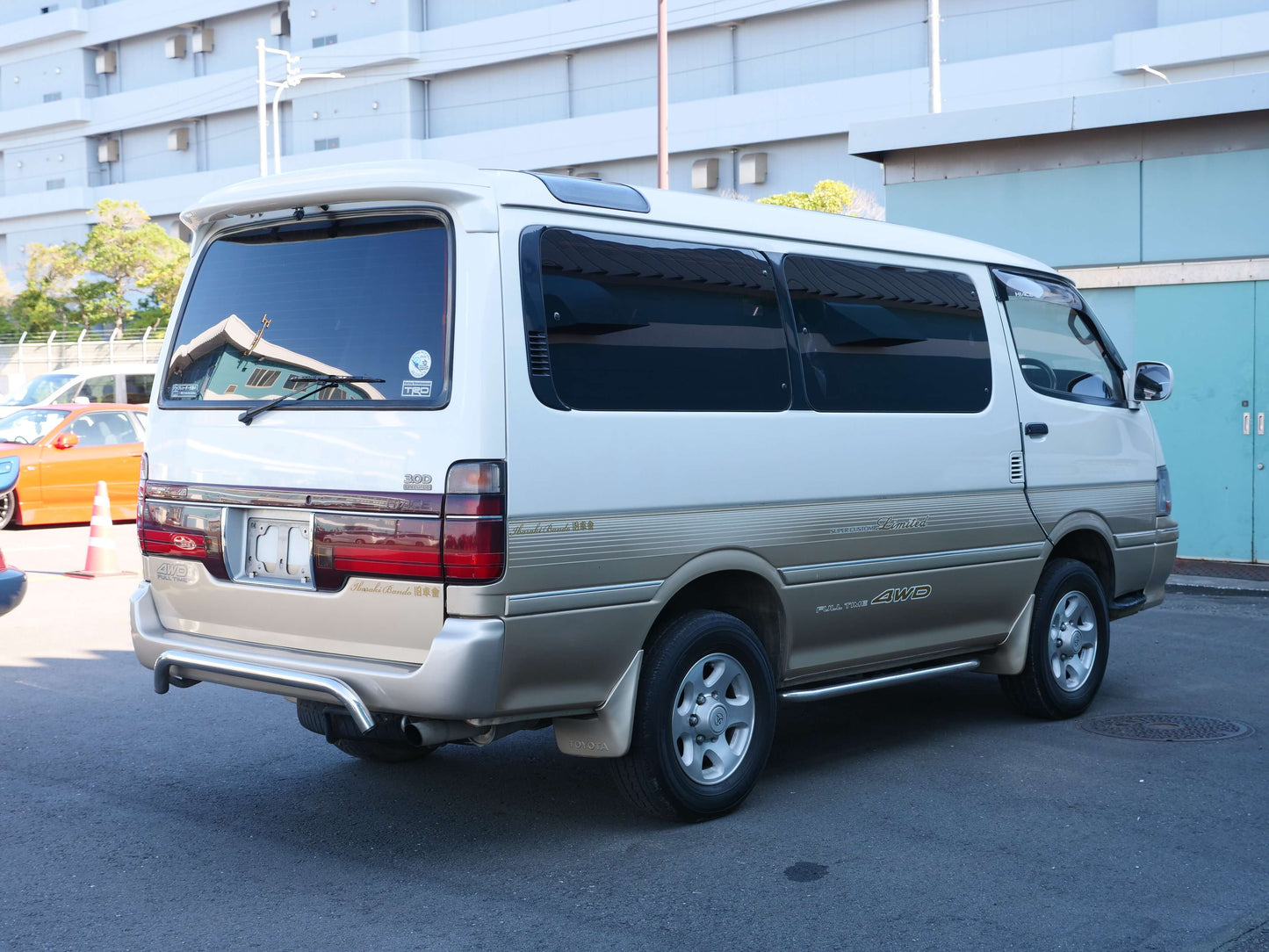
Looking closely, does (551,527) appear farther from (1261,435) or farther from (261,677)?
(1261,435)

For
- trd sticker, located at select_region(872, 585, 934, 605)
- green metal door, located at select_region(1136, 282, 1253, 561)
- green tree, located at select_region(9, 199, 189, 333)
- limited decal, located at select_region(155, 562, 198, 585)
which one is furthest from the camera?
green tree, located at select_region(9, 199, 189, 333)

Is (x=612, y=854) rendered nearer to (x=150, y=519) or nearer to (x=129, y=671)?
(x=150, y=519)

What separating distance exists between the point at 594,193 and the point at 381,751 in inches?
105

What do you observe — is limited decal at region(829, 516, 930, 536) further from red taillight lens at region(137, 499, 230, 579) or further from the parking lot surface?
red taillight lens at region(137, 499, 230, 579)

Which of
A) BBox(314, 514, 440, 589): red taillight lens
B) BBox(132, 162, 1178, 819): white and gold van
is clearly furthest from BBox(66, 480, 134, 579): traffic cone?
BBox(314, 514, 440, 589): red taillight lens

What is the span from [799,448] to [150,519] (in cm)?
255

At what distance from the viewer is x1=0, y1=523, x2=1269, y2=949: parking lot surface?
14.1 ft

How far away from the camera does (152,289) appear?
52625mm

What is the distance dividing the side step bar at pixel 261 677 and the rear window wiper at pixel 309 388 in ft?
2.85

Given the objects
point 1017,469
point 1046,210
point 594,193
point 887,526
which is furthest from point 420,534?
point 1046,210

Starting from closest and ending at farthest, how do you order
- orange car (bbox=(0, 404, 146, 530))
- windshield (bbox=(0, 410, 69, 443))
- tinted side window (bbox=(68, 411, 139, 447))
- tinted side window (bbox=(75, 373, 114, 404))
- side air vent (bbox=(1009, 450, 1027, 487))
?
side air vent (bbox=(1009, 450, 1027, 487)), orange car (bbox=(0, 404, 146, 530)), windshield (bbox=(0, 410, 69, 443)), tinted side window (bbox=(68, 411, 139, 447)), tinted side window (bbox=(75, 373, 114, 404))

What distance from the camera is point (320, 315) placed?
5.00m

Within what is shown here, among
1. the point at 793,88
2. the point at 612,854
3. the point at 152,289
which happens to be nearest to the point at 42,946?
the point at 612,854

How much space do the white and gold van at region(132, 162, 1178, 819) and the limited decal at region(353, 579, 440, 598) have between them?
1cm
